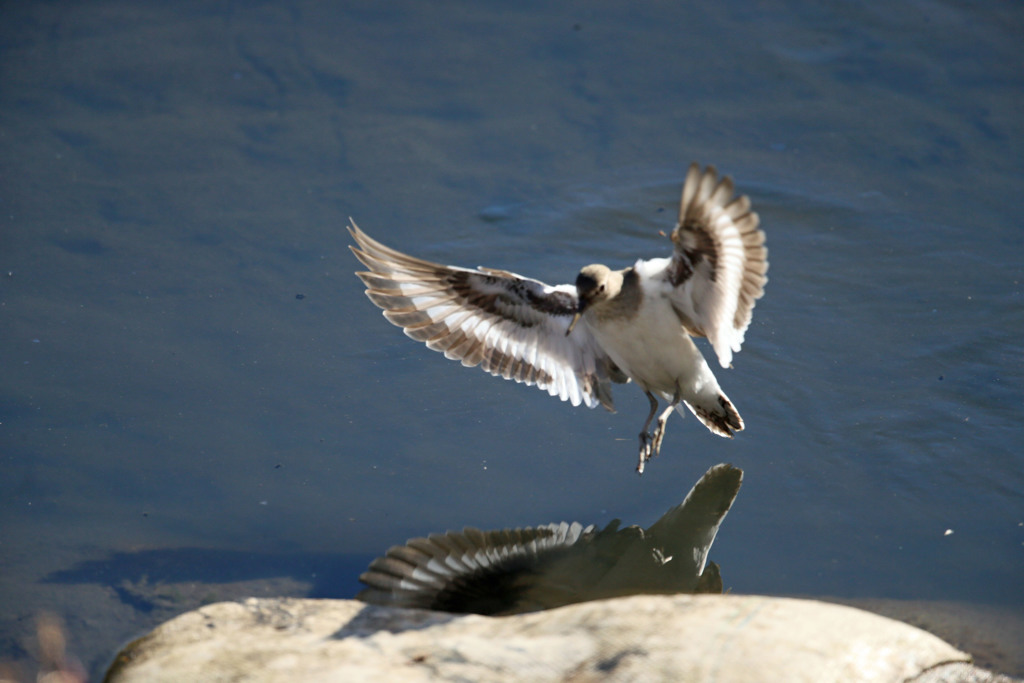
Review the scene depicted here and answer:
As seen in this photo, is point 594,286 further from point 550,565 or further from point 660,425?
point 550,565

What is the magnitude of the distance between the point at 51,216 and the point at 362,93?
2.65 m

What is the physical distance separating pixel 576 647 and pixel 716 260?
72.3 inches

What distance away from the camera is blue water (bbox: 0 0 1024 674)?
192 inches

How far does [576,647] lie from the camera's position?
3688mm

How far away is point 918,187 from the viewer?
7.30 metres

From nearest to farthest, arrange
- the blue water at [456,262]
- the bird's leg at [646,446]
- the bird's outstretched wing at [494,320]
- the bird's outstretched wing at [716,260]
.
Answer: the bird's outstretched wing at [716,260] < the blue water at [456,262] < the bird's leg at [646,446] < the bird's outstretched wing at [494,320]

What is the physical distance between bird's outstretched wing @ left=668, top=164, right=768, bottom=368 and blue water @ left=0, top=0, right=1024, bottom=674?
893mm

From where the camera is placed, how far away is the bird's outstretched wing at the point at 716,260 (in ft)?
13.5

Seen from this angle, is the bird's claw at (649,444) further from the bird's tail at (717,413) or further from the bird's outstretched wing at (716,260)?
the bird's outstretched wing at (716,260)

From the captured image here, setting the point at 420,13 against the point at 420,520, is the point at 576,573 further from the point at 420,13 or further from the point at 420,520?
the point at 420,13

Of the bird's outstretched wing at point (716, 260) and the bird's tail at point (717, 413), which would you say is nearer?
the bird's outstretched wing at point (716, 260)

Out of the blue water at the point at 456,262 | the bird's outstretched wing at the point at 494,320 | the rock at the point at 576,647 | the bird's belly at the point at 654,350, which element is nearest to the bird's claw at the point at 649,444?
the blue water at the point at 456,262

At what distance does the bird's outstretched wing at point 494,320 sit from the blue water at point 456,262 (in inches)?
10.1

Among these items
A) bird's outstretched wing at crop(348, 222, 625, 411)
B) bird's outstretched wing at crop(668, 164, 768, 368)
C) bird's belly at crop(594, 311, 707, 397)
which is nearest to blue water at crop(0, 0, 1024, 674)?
bird's outstretched wing at crop(348, 222, 625, 411)
